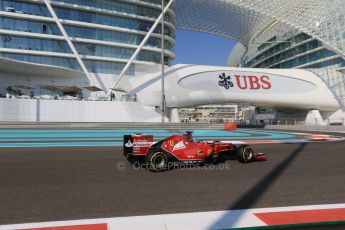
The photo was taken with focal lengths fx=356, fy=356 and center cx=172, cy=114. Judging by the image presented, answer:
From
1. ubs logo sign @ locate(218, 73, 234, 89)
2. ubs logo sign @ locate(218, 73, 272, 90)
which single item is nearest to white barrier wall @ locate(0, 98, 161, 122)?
ubs logo sign @ locate(218, 73, 234, 89)

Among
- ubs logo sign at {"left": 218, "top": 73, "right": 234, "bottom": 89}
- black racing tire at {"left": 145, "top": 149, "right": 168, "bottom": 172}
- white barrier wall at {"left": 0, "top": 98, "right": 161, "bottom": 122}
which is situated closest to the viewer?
black racing tire at {"left": 145, "top": 149, "right": 168, "bottom": 172}

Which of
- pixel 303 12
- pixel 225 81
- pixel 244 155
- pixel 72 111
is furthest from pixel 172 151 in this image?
pixel 303 12

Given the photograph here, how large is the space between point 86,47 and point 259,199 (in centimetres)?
4579

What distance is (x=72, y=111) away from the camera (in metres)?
41.9

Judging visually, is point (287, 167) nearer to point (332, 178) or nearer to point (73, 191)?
point (332, 178)

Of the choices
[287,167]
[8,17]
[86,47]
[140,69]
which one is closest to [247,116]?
[140,69]

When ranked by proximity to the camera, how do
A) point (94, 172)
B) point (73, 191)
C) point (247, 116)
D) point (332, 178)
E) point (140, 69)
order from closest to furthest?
point (73, 191), point (332, 178), point (94, 172), point (140, 69), point (247, 116)

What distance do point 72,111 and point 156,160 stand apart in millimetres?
34501

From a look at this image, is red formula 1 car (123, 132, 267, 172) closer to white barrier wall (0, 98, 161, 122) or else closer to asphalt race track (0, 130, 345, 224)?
asphalt race track (0, 130, 345, 224)

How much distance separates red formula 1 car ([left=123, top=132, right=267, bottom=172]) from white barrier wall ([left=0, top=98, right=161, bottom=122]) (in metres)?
33.0

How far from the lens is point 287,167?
33.1 feet

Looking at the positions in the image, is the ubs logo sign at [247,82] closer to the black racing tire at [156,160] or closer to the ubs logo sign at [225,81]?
the ubs logo sign at [225,81]

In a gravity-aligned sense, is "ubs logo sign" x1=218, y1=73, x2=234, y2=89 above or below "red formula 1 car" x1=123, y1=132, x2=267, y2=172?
above

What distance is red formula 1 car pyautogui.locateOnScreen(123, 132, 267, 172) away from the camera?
370 inches
